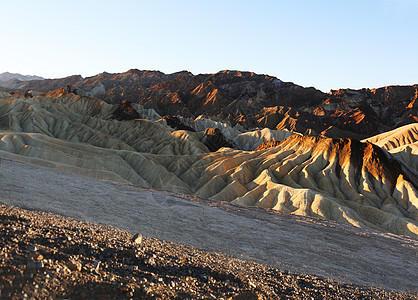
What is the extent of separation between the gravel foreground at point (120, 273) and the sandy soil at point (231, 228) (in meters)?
2.87

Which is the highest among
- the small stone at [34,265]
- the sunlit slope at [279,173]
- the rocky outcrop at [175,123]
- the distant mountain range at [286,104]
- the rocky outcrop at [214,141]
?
the distant mountain range at [286,104]

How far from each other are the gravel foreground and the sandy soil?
287cm

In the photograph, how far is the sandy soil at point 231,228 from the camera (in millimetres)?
16531

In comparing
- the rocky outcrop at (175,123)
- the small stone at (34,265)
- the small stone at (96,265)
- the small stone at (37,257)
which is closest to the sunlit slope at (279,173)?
the rocky outcrop at (175,123)

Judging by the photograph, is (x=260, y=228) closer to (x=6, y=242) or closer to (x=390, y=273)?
(x=390, y=273)

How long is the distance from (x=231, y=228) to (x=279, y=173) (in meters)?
44.3

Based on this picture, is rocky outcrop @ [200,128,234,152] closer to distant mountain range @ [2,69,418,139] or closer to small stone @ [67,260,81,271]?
distant mountain range @ [2,69,418,139]

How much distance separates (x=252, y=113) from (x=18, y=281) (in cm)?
17055

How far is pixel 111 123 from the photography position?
10938 cm

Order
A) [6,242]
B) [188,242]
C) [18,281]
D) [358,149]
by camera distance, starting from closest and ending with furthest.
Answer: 1. [18,281]
2. [6,242]
3. [188,242]
4. [358,149]

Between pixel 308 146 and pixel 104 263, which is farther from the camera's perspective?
pixel 308 146

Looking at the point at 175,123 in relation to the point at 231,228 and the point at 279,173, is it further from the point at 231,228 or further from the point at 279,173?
the point at 231,228

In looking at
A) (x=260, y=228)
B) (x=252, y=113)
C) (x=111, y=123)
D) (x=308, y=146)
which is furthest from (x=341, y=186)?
(x=252, y=113)

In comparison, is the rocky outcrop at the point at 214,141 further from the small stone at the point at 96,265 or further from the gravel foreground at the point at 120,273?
the small stone at the point at 96,265
